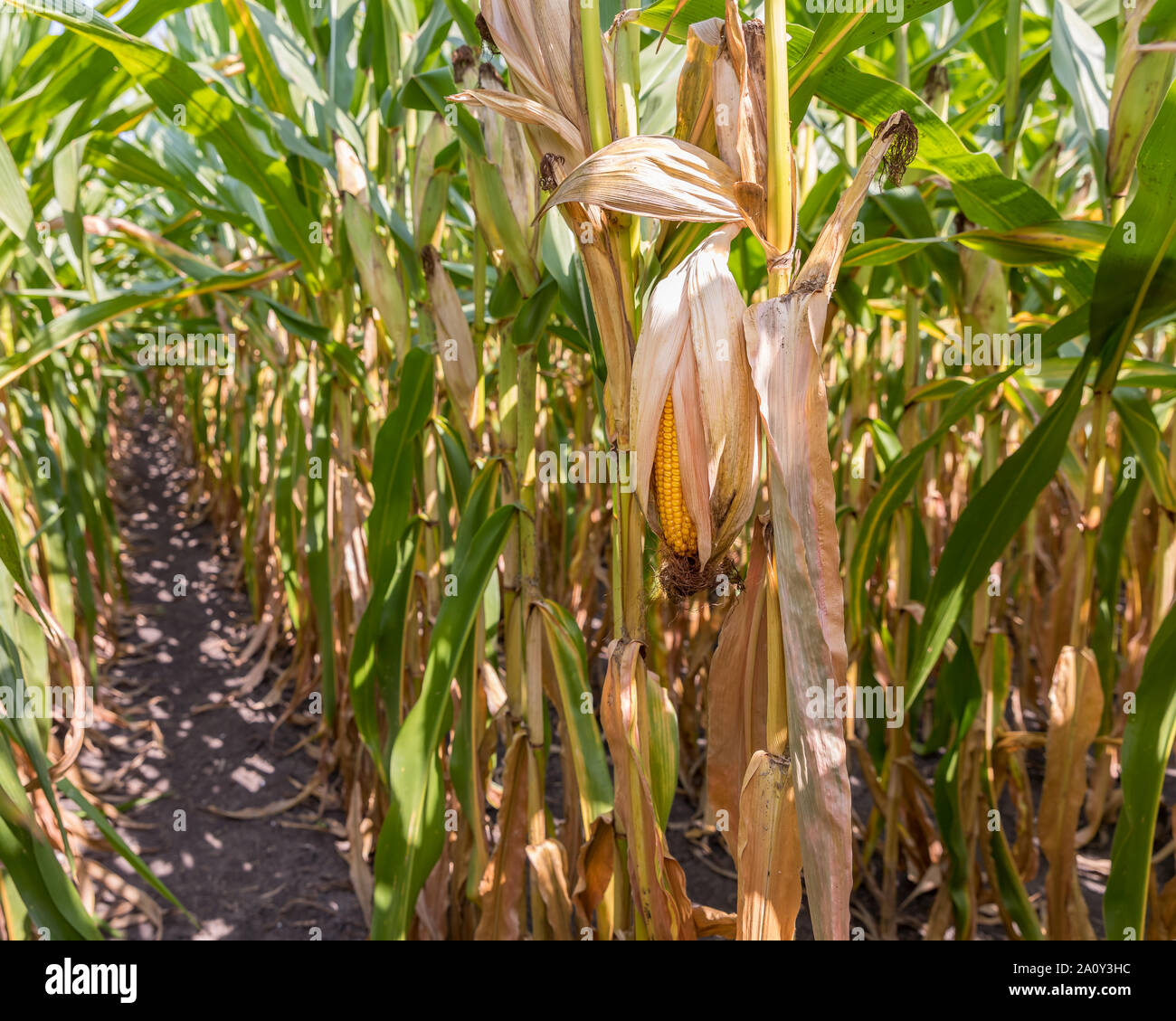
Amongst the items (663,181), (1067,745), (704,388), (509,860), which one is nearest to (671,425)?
(704,388)

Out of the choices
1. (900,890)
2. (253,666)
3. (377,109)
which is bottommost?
(900,890)

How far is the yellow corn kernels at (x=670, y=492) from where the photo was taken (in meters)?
0.49

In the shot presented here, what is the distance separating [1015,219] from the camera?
747mm

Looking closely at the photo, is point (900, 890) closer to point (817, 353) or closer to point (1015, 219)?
point (1015, 219)

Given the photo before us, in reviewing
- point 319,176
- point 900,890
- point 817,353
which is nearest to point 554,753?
point 900,890

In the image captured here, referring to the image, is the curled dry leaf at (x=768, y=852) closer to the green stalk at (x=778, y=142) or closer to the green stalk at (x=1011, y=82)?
the green stalk at (x=778, y=142)

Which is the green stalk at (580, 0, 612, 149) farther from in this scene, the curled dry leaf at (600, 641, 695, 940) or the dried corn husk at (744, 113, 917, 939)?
the curled dry leaf at (600, 641, 695, 940)

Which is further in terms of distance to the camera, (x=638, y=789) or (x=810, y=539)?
(x=638, y=789)

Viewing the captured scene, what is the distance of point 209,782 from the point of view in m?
1.94

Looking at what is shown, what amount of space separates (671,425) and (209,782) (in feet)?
6.11

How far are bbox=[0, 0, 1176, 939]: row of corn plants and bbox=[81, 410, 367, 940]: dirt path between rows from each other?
91 mm

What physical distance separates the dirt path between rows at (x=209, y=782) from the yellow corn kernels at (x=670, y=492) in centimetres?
106

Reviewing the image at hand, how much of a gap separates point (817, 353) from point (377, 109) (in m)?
1.13

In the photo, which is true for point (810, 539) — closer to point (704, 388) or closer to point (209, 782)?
point (704, 388)
